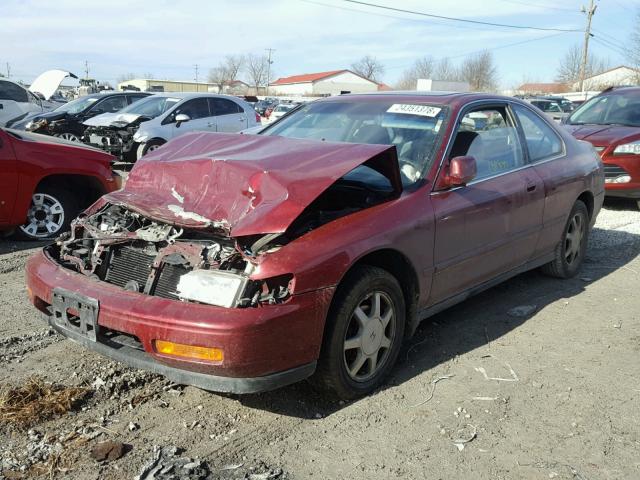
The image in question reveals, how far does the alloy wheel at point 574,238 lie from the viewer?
5457 mm

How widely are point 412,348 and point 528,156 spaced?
→ 1.89 m

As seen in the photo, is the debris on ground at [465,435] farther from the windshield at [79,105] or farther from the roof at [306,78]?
the roof at [306,78]

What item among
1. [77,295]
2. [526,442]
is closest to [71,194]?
[77,295]

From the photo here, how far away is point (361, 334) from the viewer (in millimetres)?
3262

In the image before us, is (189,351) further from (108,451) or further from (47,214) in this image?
(47,214)

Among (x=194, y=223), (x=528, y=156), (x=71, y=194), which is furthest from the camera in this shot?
(x=71, y=194)

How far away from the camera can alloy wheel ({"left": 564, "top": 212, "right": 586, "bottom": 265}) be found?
546cm

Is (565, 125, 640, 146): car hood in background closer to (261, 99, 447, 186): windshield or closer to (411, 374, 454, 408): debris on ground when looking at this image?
(261, 99, 447, 186): windshield

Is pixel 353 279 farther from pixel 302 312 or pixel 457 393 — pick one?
pixel 457 393

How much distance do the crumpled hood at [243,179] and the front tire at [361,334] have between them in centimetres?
54

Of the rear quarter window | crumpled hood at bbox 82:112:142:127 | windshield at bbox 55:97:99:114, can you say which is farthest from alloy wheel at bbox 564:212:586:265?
windshield at bbox 55:97:99:114

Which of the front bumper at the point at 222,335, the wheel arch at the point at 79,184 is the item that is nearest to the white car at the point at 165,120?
the wheel arch at the point at 79,184

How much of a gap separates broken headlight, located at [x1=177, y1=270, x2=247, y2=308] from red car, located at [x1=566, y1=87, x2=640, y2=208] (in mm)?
7470

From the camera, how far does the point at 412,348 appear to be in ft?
13.3
